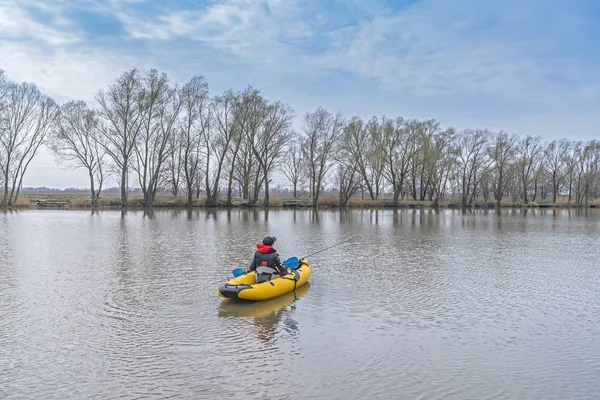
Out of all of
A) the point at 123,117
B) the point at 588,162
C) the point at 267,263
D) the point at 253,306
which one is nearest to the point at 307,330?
the point at 253,306

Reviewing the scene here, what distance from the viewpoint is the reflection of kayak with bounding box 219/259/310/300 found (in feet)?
34.0

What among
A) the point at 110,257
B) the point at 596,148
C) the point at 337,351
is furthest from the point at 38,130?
the point at 596,148

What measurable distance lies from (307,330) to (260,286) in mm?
2126

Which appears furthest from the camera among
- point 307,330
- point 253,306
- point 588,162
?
point 588,162

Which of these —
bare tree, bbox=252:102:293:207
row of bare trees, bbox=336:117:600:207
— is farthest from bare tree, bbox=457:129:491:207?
bare tree, bbox=252:102:293:207

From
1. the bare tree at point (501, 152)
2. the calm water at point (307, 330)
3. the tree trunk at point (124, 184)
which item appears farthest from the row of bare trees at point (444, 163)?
the calm water at point (307, 330)

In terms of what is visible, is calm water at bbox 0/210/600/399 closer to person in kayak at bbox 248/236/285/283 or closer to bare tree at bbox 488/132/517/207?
person in kayak at bbox 248/236/285/283

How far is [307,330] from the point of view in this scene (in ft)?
29.1

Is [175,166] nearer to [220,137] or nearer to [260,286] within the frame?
[220,137]

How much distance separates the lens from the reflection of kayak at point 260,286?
1036 cm

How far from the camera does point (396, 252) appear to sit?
19.7 metres

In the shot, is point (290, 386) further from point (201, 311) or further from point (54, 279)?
point (54, 279)

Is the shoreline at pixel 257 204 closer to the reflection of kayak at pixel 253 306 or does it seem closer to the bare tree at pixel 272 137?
the bare tree at pixel 272 137

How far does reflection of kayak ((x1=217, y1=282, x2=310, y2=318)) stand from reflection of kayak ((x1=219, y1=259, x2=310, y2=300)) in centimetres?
13
